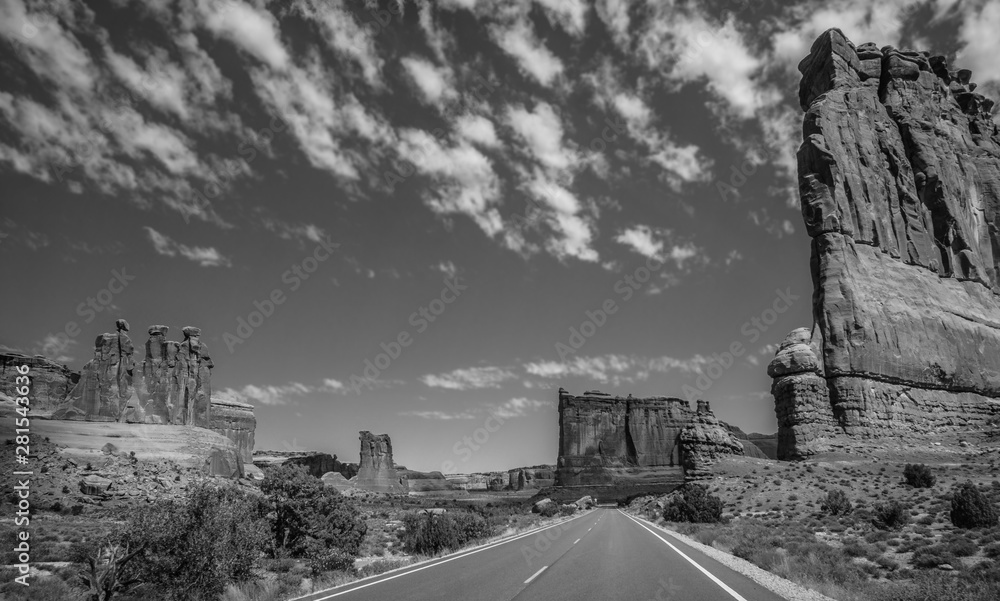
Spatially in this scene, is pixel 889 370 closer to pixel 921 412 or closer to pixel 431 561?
pixel 921 412

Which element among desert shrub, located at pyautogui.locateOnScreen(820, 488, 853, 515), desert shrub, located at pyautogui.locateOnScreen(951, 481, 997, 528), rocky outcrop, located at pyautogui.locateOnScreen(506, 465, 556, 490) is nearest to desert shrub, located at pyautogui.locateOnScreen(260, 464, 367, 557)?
desert shrub, located at pyautogui.locateOnScreen(951, 481, 997, 528)

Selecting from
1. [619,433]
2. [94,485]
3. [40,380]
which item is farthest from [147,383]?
[619,433]

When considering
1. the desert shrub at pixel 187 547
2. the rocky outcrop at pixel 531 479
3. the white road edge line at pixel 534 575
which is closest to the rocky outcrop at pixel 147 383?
the desert shrub at pixel 187 547

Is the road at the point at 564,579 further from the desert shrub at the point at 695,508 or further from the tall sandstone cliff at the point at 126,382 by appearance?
the tall sandstone cliff at the point at 126,382

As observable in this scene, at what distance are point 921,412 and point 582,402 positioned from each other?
9881 cm

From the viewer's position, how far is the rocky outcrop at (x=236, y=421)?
118 m

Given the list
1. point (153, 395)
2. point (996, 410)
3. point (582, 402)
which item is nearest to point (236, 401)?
point (153, 395)

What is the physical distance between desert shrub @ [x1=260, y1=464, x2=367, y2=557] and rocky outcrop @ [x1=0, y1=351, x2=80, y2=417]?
56389mm

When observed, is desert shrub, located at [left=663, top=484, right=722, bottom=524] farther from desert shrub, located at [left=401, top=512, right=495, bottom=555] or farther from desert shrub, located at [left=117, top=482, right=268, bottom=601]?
desert shrub, located at [left=117, top=482, right=268, bottom=601]

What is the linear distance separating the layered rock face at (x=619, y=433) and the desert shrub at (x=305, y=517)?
110 meters

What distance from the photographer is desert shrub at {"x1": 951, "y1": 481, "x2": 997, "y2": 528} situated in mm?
19422

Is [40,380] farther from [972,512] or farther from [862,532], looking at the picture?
[972,512]

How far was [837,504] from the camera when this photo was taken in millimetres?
29172

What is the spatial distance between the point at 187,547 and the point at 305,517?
1151 centimetres
